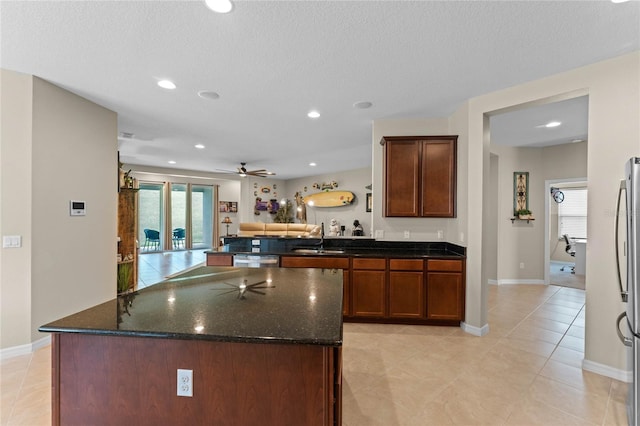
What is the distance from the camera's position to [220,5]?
5.89 ft

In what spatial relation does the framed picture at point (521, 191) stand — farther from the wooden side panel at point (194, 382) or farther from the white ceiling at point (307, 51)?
the wooden side panel at point (194, 382)

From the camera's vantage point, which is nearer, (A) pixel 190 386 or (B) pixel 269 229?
(A) pixel 190 386

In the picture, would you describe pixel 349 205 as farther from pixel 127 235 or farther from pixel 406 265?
pixel 127 235

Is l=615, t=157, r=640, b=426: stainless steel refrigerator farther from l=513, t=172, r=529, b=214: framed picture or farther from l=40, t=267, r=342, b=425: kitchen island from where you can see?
l=513, t=172, r=529, b=214: framed picture

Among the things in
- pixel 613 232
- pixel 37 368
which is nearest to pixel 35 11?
pixel 37 368

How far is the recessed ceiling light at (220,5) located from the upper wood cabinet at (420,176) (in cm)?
249

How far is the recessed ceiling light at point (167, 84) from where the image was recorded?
2852 millimetres

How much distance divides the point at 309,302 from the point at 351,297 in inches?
84.9

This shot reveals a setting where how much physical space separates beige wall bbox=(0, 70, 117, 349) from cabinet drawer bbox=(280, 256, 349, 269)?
2.40 m

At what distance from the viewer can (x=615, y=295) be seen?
2.41 metres

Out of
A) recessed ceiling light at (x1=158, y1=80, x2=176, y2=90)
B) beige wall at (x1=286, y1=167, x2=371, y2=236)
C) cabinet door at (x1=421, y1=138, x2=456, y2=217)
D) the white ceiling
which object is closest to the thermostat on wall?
the white ceiling

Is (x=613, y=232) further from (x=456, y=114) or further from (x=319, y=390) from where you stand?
(x=319, y=390)

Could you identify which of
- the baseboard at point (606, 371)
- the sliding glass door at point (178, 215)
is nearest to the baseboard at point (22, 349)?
the baseboard at point (606, 371)

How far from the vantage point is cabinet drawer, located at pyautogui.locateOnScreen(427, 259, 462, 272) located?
135 inches
